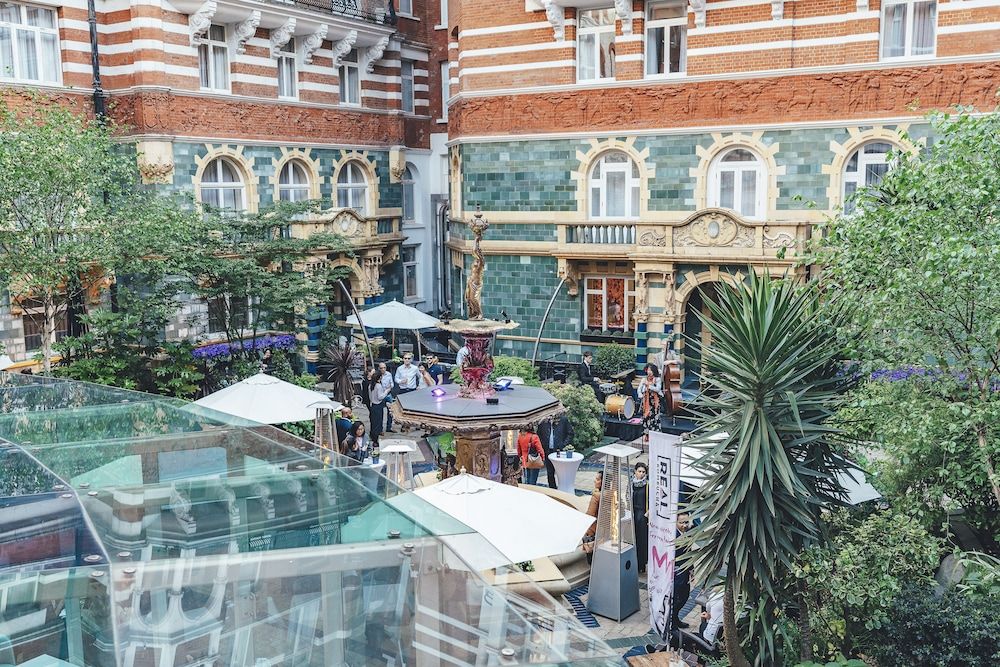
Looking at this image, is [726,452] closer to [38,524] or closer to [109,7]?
[38,524]

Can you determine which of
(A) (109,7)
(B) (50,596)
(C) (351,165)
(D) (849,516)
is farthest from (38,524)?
(C) (351,165)

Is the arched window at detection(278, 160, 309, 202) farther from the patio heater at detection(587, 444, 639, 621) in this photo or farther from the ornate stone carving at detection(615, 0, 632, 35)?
the patio heater at detection(587, 444, 639, 621)

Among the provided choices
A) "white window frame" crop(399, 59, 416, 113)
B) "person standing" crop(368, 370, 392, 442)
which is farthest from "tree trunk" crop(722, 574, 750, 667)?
"white window frame" crop(399, 59, 416, 113)

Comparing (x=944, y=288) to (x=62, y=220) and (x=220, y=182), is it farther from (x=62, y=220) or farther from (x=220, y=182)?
(x=220, y=182)

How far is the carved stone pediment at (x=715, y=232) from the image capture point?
71.0 feet

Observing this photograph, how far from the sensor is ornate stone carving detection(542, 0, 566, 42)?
23781 mm

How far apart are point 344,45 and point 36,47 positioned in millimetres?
8861

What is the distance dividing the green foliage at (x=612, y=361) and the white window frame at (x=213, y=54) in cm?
1245

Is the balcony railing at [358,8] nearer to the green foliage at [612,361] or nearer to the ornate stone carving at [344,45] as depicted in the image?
the ornate stone carving at [344,45]

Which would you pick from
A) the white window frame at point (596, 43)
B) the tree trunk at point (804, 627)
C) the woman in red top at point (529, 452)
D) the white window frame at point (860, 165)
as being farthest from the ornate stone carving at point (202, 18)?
the tree trunk at point (804, 627)

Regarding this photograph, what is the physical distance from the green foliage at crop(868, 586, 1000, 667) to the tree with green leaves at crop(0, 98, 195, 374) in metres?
14.3

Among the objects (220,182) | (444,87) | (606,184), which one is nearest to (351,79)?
(444,87)

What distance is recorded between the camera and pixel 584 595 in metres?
12.8

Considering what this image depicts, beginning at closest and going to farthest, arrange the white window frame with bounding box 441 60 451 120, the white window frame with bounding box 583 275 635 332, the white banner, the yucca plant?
the yucca plant → the white banner → the white window frame with bounding box 583 275 635 332 → the white window frame with bounding box 441 60 451 120
